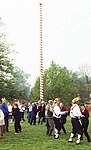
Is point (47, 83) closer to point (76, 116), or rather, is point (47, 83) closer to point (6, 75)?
point (6, 75)

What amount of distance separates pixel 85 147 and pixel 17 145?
113 inches

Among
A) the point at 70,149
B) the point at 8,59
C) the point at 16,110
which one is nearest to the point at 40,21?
the point at 8,59

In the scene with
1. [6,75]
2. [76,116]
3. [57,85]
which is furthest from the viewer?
[57,85]

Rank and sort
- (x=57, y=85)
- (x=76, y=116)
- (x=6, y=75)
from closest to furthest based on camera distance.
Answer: (x=76, y=116) → (x=6, y=75) → (x=57, y=85)

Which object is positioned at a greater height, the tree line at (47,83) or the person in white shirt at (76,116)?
the tree line at (47,83)

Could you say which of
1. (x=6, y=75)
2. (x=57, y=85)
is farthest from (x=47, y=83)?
(x=6, y=75)

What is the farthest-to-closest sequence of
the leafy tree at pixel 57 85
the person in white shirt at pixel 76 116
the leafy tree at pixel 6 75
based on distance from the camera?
the leafy tree at pixel 57 85
the leafy tree at pixel 6 75
the person in white shirt at pixel 76 116

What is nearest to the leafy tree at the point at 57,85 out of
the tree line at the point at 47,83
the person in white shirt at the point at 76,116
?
the tree line at the point at 47,83

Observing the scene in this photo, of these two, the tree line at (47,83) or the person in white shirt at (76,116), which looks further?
the tree line at (47,83)

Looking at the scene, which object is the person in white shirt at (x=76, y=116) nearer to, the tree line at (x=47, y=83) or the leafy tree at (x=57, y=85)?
the tree line at (x=47, y=83)

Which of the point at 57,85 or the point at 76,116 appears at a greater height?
the point at 57,85

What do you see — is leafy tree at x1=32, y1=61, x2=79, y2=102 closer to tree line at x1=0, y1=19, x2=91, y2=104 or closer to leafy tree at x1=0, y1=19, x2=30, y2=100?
tree line at x1=0, y1=19, x2=91, y2=104

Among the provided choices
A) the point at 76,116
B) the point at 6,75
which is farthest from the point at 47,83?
the point at 76,116

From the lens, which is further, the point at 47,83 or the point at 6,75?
the point at 47,83
